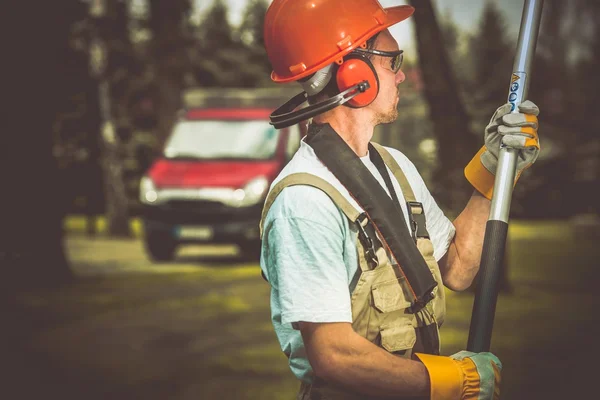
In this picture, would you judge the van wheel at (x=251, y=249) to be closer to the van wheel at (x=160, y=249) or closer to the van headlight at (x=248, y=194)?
the van headlight at (x=248, y=194)

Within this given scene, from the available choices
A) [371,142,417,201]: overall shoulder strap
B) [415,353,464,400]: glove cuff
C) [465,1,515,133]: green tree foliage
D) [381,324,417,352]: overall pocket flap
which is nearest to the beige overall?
[381,324,417,352]: overall pocket flap

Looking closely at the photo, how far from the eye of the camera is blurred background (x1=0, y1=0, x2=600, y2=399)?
792 cm

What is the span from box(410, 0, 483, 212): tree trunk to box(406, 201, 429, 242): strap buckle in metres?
A: 9.14

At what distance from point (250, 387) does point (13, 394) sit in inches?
67.4

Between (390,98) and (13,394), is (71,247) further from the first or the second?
(390,98)

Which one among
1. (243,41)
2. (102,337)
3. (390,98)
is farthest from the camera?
(243,41)

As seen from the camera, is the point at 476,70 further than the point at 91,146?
Yes

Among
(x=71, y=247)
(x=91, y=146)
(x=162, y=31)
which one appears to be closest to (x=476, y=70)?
(x=162, y=31)

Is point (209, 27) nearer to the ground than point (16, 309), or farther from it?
farther from it

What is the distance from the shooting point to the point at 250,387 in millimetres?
7164

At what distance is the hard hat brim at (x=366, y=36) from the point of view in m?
2.86

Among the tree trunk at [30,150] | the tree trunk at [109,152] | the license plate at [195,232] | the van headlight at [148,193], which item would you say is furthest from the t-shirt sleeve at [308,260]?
the tree trunk at [109,152]

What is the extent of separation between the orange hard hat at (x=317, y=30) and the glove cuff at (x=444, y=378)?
0.89m

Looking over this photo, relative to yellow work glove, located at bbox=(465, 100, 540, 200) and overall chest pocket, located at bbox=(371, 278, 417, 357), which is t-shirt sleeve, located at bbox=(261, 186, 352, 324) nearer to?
overall chest pocket, located at bbox=(371, 278, 417, 357)
